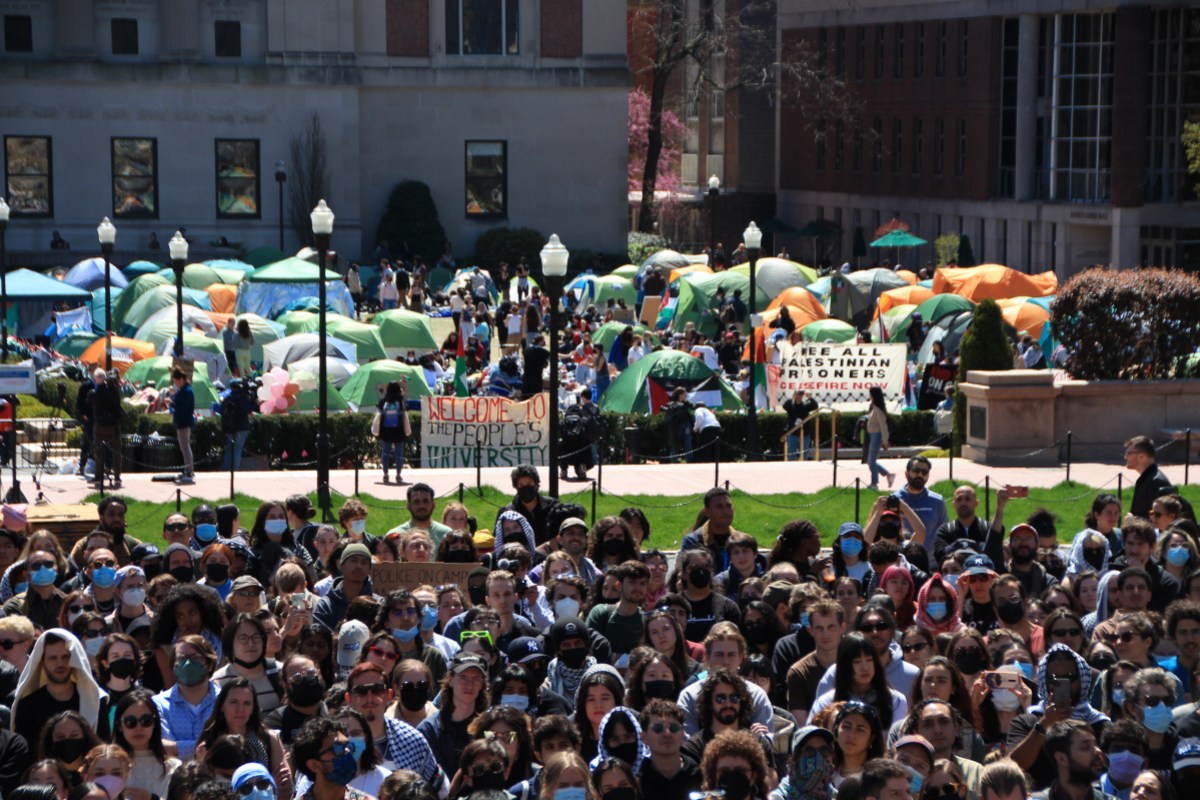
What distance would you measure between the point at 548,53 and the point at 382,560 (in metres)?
46.7


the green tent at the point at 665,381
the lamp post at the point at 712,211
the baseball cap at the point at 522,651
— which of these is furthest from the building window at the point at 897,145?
the baseball cap at the point at 522,651

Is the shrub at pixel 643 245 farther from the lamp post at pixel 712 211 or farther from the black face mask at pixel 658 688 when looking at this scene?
the black face mask at pixel 658 688

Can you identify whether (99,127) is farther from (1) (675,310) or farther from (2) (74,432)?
(2) (74,432)

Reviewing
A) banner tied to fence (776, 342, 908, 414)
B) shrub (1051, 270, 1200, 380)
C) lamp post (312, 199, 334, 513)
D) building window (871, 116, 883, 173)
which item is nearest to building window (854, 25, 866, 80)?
building window (871, 116, 883, 173)

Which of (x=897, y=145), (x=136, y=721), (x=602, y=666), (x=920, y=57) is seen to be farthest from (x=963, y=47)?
(x=136, y=721)

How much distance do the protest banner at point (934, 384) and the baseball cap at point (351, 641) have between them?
1866 cm

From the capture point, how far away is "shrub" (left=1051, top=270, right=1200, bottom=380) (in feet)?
76.6

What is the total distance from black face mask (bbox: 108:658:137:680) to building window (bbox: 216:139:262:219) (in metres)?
47.7

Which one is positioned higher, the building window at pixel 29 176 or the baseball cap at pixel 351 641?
the building window at pixel 29 176

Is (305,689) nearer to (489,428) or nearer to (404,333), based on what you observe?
(489,428)

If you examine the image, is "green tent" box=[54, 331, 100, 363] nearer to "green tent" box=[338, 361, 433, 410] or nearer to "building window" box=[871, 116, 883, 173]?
"green tent" box=[338, 361, 433, 410]

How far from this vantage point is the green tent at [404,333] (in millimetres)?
35531

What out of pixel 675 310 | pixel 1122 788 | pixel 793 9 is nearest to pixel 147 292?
pixel 675 310

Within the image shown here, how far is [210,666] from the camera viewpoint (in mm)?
9516
